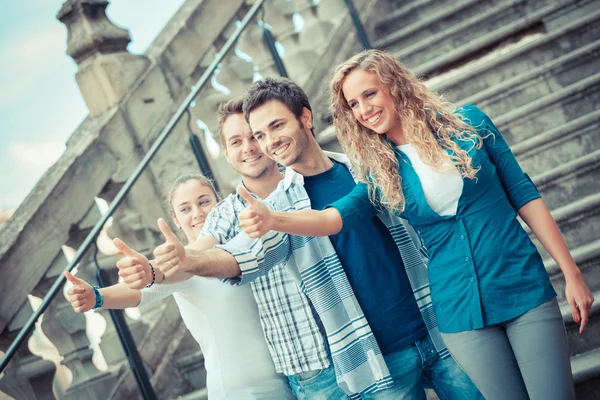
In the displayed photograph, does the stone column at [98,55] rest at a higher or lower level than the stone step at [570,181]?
higher

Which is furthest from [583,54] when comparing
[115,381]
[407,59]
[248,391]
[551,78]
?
[115,381]

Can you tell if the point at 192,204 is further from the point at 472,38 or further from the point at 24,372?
the point at 472,38

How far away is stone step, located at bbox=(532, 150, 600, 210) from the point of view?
146 inches

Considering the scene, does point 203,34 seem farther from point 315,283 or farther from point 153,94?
point 315,283

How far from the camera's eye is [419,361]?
2.30 meters

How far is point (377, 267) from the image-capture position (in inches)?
92.4

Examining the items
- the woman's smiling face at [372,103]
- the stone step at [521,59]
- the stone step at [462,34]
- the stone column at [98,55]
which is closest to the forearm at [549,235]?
the woman's smiling face at [372,103]

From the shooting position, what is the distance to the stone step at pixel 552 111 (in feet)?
13.3

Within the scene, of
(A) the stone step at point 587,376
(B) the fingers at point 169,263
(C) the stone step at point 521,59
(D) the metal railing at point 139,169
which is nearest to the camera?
(B) the fingers at point 169,263

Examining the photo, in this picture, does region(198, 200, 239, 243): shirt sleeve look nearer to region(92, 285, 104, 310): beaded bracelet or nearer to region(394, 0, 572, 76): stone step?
region(92, 285, 104, 310): beaded bracelet

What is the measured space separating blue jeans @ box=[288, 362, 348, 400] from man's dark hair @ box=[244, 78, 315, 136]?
2.81 ft

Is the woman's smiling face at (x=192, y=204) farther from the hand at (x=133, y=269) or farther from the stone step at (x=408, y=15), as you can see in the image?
the stone step at (x=408, y=15)

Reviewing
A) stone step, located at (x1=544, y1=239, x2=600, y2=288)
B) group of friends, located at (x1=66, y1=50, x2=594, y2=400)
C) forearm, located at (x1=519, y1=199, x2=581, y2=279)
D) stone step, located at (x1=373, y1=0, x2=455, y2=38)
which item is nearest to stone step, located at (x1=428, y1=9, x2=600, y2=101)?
stone step, located at (x1=373, y1=0, x2=455, y2=38)

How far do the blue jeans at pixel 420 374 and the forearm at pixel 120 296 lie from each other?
81 cm
